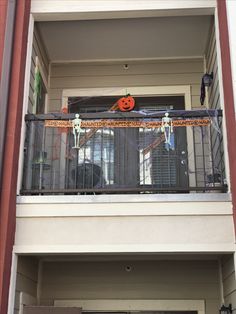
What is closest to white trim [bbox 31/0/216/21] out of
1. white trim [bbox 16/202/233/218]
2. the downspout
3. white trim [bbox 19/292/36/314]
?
the downspout

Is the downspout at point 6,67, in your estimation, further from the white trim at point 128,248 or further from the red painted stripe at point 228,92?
the red painted stripe at point 228,92

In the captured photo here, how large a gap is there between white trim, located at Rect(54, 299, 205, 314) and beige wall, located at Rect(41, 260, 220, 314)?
5cm

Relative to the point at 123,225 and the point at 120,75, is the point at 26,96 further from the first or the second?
the point at 120,75

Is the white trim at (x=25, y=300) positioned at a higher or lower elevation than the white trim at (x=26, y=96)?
lower

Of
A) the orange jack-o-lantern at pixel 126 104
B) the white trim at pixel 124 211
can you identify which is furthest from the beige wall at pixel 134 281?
the orange jack-o-lantern at pixel 126 104

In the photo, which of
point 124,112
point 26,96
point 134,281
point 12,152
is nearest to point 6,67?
point 26,96

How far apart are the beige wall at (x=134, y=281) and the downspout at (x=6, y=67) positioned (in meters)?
2.14

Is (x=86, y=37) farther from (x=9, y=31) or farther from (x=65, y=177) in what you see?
(x=65, y=177)

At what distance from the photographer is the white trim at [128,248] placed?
15.7 ft

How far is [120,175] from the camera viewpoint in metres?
5.48

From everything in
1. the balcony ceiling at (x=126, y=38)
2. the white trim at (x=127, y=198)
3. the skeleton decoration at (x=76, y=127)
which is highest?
the balcony ceiling at (x=126, y=38)

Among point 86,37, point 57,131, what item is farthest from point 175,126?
point 86,37

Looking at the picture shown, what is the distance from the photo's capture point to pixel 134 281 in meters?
6.20

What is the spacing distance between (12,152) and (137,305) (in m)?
2.65
